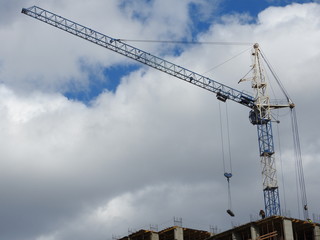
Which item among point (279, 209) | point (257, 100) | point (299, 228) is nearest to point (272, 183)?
point (279, 209)

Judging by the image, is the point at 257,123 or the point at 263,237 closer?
the point at 263,237

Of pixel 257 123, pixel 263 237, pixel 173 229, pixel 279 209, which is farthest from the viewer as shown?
pixel 257 123

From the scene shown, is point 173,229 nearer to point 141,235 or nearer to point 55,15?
point 141,235

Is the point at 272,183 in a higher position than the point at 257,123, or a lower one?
lower

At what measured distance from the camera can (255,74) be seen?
10844 centimetres

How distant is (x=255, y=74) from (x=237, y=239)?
40.3 meters

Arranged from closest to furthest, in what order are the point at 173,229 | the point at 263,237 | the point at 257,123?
the point at 263,237
the point at 173,229
the point at 257,123

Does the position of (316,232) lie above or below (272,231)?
below

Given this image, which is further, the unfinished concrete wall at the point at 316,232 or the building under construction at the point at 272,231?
the unfinished concrete wall at the point at 316,232

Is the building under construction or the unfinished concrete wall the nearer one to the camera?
the building under construction

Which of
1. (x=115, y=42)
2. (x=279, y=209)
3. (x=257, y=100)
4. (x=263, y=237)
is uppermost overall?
(x=115, y=42)

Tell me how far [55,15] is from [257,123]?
121ft

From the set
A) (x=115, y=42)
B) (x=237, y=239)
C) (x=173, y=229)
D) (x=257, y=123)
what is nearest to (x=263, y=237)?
(x=237, y=239)

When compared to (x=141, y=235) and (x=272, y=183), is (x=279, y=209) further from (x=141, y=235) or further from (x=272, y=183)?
(x=141, y=235)
